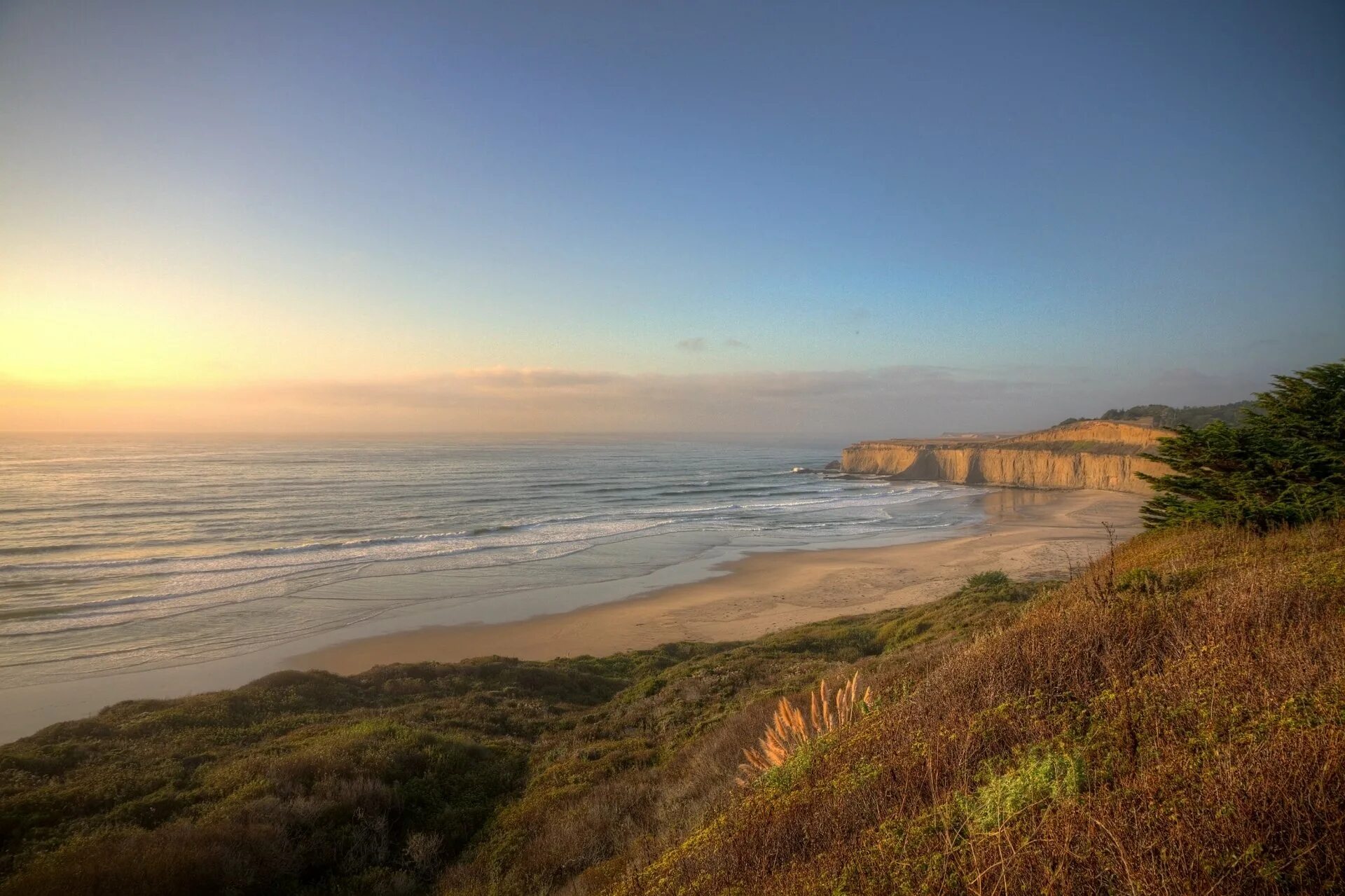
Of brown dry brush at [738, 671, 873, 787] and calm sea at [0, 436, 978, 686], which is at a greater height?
brown dry brush at [738, 671, 873, 787]

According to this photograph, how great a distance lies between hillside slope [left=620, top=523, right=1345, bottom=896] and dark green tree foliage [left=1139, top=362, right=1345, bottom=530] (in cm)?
447

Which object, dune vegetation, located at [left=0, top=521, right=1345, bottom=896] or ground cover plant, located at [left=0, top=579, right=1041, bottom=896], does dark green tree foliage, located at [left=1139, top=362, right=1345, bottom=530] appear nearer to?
dune vegetation, located at [left=0, top=521, right=1345, bottom=896]

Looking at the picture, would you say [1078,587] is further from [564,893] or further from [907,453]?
[907,453]

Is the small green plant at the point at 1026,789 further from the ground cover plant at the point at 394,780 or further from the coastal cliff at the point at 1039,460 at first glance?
the coastal cliff at the point at 1039,460

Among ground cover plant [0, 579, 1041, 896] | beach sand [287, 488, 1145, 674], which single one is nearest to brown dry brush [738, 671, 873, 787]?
ground cover plant [0, 579, 1041, 896]

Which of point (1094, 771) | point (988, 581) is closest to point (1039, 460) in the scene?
point (988, 581)

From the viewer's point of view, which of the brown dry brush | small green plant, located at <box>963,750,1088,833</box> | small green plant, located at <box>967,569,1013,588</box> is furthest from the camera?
small green plant, located at <box>967,569,1013,588</box>

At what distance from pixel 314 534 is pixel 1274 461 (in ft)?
130

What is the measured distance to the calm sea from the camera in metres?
21.0

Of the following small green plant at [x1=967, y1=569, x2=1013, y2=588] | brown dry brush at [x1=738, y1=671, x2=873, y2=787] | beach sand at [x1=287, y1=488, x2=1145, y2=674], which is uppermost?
brown dry brush at [x1=738, y1=671, x2=873, y2=787]

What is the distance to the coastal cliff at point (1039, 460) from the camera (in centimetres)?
5847

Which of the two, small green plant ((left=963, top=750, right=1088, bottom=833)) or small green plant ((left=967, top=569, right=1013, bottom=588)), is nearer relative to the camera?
small green plant ((left=963, top=750, right=1088, bottom=833))

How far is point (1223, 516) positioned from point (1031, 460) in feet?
207

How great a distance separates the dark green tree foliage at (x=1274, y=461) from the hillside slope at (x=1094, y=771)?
447cm
